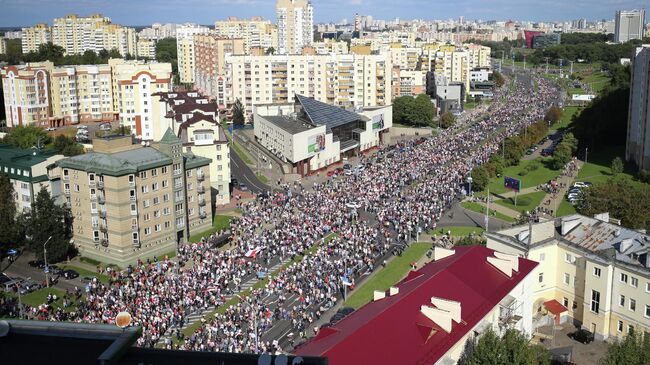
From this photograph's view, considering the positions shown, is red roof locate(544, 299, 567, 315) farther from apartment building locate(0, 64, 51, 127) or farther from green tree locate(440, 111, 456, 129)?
apartment building locate(0, 64, 51, 127)

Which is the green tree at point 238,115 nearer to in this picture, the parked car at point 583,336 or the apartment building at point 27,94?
the apartment building at point 27,94

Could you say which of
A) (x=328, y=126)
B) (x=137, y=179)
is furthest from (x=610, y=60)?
(x=137, y=179)

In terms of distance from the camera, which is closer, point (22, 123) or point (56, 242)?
point (56, 242)

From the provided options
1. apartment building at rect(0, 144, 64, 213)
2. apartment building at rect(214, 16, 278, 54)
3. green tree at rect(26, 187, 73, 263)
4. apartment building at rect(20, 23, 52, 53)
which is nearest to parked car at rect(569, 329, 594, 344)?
green tree at rect(26, 187, 73, 263)

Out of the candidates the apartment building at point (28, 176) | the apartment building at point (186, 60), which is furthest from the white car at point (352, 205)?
the apartment building at point (186, 60)

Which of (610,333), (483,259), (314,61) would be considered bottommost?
(610,333)

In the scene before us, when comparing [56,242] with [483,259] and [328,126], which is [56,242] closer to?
[483,259]

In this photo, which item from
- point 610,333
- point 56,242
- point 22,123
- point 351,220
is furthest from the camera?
point 22,123
